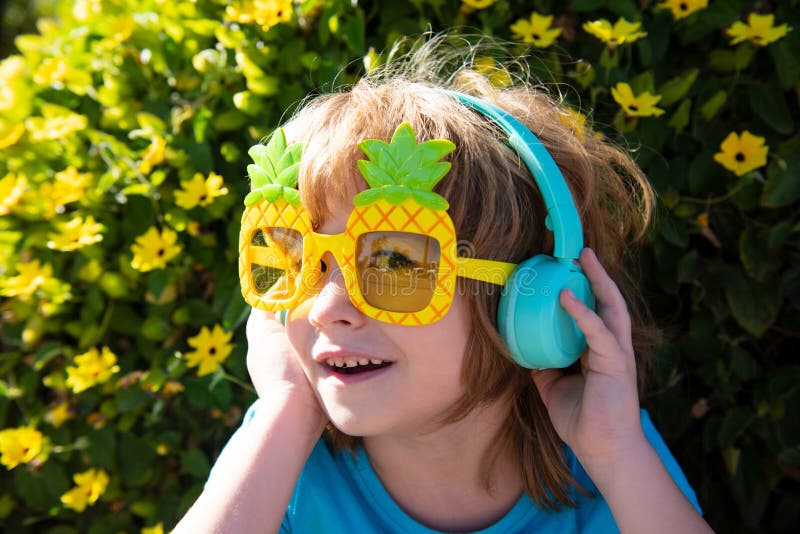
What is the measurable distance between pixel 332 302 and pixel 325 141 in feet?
1.00

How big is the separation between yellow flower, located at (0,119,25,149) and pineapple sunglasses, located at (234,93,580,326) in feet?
3.61

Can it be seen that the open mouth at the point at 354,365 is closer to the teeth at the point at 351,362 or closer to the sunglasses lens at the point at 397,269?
the teeth at the point at 351,362

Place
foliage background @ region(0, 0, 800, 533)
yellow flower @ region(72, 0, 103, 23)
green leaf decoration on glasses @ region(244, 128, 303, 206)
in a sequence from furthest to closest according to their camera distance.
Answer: yellow flower @ region(72, 0, 103, 23), foliage background @ region(0, 0, 800, 533), green leaf decoration on glasses @ region(244, 128, 303, 206)

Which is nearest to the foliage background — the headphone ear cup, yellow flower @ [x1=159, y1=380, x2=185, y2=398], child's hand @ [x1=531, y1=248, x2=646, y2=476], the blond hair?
yellow flower @ [x1=159, y1=380, x2=185, y2=398]

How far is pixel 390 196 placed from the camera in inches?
50.7

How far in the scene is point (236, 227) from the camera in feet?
6.51

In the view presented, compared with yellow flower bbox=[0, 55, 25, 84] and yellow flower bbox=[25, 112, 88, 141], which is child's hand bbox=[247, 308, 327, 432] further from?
yellow flower bbox=[0, 55, 25, 84]

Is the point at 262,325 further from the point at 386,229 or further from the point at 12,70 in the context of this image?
the point at 12,70

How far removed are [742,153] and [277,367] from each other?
1.18 m

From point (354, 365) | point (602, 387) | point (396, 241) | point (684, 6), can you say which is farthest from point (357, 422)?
point (684, 6)

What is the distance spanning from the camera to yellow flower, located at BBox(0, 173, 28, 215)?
2.05 m

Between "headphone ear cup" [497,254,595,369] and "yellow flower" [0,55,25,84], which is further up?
"yellow flower" [0,55,25,84]

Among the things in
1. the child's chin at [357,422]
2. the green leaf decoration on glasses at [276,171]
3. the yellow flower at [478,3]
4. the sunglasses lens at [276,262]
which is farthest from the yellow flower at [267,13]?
the child's chin at [357,422]

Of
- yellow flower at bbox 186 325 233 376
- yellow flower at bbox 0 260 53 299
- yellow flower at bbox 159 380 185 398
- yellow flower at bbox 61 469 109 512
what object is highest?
yellow flower at bbox 0 260 53 299
